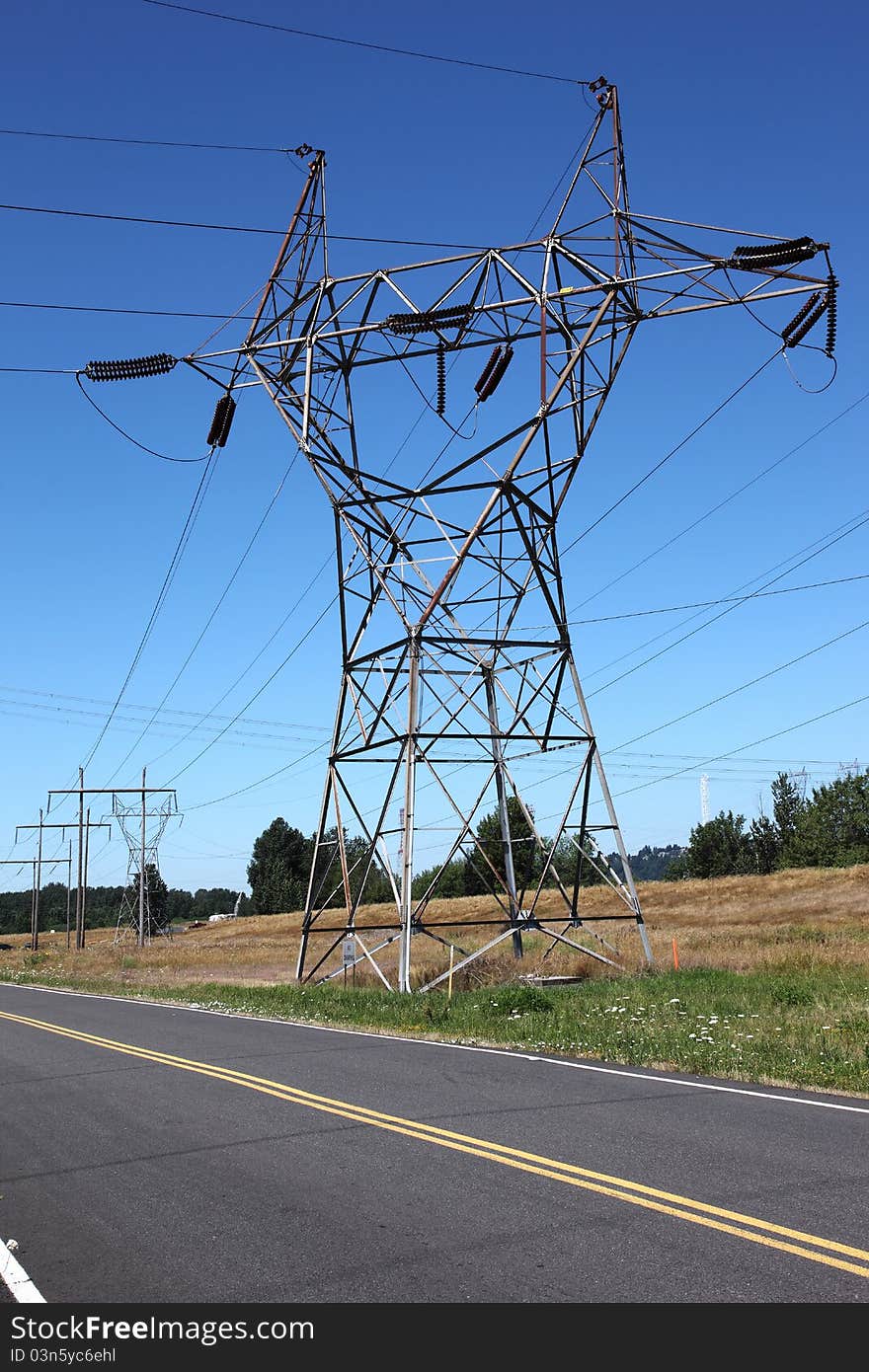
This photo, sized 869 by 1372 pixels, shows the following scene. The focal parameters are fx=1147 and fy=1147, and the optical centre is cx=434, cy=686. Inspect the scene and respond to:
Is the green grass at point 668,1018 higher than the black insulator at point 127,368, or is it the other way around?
the black insulator at point 127,368

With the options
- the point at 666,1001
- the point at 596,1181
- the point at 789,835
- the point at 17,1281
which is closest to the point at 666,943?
the point at 666,1001

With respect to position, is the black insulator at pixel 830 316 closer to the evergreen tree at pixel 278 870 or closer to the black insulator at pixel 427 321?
the black insulator at pixel 427 321

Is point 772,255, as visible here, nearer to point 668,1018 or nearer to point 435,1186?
point 668,1018

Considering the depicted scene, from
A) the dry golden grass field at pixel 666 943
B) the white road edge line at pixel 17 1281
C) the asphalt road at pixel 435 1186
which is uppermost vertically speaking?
the dry golden grass field at pixel 666 943

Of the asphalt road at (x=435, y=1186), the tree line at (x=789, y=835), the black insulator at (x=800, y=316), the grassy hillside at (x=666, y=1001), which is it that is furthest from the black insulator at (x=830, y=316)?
the tree line at (x=789, y=835)

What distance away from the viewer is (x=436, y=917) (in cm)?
7012

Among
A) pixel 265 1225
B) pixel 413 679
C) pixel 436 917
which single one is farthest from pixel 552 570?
pixel 436 917

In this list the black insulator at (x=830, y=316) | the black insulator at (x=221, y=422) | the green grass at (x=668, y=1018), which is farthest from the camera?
the black insulator at (x=221, y=422)

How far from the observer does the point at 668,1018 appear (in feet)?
57.7

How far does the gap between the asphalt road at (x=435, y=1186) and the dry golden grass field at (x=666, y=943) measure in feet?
42.2

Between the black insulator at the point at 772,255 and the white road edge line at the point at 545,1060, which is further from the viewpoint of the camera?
the black insulator at the point at 772,255

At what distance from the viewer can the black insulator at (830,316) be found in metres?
20.6

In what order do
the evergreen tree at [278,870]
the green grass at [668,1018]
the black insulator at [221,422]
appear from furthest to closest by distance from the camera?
the evergreen tree at [278,870], the black insulator at [221,422], the green grass at [668,1018]

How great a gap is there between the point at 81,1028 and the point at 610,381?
16204 mm
